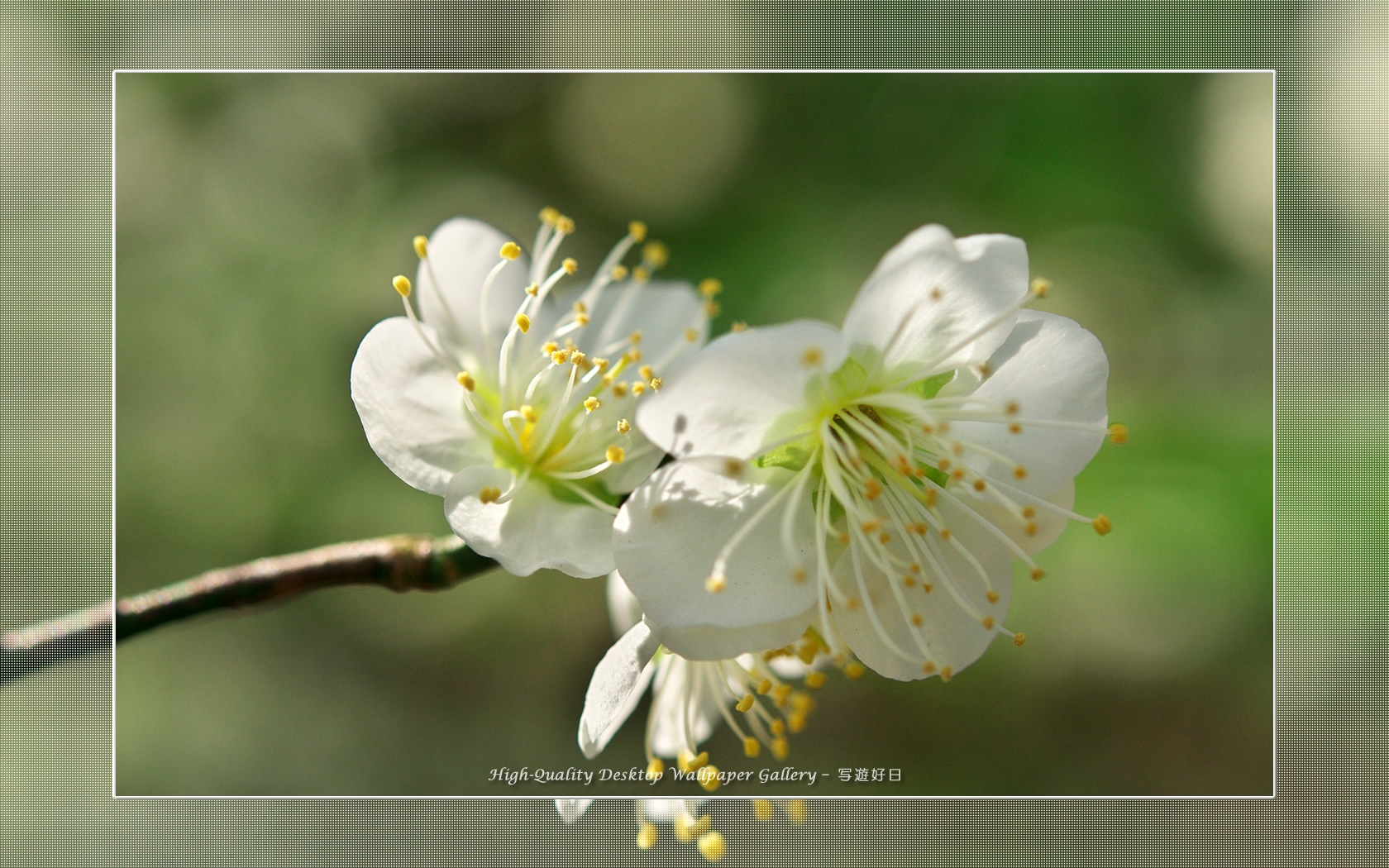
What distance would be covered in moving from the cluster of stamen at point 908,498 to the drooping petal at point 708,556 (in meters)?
0.01

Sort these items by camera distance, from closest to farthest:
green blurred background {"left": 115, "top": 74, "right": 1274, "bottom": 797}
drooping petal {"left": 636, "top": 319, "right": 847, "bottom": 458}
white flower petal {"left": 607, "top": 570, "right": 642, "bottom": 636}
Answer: drooping petal {"left": 636, "top": 319, "right": 847, "bottom": 458} < white flower petal {"left": 607, "top": 570, "right": 642, "bottom": 636} < green blurred background {"left": 115, "top": 74, "right": 1274, "bottom": 797}

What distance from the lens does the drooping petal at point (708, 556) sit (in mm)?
729

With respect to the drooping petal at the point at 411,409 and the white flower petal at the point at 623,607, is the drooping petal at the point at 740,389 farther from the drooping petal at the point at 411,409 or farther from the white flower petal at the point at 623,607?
the white flower petal at the point at 623,607

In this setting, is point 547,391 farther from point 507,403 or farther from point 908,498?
point 908,498

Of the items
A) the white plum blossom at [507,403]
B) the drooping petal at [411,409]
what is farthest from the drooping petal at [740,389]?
the drooping petal at [411,409]

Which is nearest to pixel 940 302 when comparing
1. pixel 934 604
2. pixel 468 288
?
pixel 934 604

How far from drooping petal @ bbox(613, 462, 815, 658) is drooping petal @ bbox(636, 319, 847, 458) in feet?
0.11

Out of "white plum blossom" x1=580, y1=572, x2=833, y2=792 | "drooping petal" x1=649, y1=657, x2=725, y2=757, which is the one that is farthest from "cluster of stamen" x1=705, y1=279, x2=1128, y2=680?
"drooping petal" x1=649, y1=657, x2=725, y2=757

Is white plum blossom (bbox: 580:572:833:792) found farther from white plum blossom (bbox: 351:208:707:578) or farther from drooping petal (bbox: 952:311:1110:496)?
drooping petal (bbox: 952:311:1110:496)

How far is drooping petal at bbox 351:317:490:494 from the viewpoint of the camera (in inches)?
34.0

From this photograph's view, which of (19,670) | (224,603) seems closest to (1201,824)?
(224,603)

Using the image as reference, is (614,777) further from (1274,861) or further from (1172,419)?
(1172,419)

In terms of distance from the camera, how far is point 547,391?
98 centimetres

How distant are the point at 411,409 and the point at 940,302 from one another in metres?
0.52
